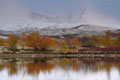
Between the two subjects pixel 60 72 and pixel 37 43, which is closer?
pixel 60 72

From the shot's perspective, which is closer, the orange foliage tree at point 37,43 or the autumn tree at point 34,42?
the orange foliage tree at point 37,43

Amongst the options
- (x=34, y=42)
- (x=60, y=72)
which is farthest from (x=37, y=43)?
(x=60, y=72)

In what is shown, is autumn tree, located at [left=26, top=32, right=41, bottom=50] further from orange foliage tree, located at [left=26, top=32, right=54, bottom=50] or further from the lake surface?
the lake surface

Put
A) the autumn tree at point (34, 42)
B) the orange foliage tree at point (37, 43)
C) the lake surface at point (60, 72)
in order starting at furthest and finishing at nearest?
1. the autumn tree at point (34, 42)
2. the orange foliage tree at point (37, 43)
3. the lake surface at point (60, 72)

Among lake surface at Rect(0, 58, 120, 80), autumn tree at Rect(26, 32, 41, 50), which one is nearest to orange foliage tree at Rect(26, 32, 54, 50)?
autumn tree at Rect(26, 32, 41, 50)

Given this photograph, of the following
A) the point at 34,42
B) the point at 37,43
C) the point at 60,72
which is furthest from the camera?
the point at 34,42

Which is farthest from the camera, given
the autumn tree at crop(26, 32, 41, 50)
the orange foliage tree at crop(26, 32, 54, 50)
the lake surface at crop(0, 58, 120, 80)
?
the autumn tree at crop(26, 32, 41, 50)

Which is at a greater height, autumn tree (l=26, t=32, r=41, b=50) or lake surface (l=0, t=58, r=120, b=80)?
autumn tree (l=26, t=32, r=41, b=50)

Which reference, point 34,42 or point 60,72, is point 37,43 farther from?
point 60,72

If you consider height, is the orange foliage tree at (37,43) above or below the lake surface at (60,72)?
above

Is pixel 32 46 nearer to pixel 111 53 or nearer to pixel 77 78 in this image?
pixel 111 53

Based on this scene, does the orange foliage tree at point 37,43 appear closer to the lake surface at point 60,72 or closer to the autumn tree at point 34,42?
the autumn tree at point 34,42

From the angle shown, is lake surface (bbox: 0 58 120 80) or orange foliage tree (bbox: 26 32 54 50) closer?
lake surface (bbox: 0 58 120 80)

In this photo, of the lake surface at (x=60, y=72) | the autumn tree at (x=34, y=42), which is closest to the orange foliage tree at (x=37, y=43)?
the autumn tree at (x=34, y=42)
